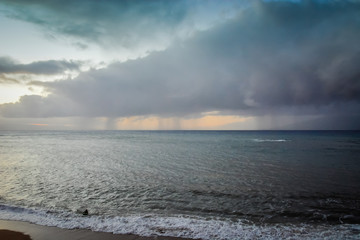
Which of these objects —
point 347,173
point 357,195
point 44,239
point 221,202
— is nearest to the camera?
point 44,239

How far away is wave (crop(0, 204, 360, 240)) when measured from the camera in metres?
8.99

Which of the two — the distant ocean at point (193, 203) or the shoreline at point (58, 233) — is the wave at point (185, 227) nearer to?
the distant ocean at point (193, 203)

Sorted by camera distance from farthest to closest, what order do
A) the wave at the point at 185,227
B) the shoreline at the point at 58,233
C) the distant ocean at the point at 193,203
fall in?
the distant ocean at the point at 193,203 < the wave at the point at 185,227 < the shoreline at the point at 58,233

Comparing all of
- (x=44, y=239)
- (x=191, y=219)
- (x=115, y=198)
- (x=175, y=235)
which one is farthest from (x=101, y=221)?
(x=191, y=219)

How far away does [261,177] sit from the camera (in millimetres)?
20500

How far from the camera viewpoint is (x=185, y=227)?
378 inches

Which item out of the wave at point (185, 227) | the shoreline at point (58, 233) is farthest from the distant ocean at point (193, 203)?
the shoreline at point (58, 233)

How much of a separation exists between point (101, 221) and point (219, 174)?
14.7m

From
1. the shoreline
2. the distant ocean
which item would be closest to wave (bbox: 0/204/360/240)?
the distant ocean

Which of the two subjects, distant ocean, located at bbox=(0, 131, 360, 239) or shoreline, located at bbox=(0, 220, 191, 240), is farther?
distant ocean, located at bbox=(0, 131, 360, 239)

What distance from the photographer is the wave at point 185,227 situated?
29.5 ft

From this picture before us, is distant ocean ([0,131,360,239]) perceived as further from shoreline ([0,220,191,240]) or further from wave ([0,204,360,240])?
shoreline ([0,220,191,240])

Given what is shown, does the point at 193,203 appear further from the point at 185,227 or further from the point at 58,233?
the point at 58,233

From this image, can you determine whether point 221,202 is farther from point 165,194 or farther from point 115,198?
→ point 115,198
